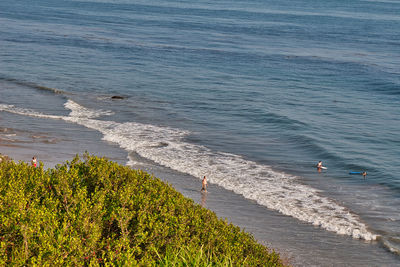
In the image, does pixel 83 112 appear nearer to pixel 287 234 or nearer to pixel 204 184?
pixel 204 184

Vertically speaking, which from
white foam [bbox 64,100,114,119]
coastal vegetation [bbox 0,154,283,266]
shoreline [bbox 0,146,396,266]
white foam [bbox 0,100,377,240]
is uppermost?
coastal vegetation [bbox 0,154,283,266]

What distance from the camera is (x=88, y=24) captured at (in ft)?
345

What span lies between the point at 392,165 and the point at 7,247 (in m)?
26.1

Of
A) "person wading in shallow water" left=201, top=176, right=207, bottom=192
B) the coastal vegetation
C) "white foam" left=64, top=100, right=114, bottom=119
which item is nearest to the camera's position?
the coastal vegetation

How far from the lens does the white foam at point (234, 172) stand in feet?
75.2

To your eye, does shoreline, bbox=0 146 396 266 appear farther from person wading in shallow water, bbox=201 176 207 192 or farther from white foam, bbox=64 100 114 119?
white foam, bbox=64 100 114 119

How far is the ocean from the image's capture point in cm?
2292

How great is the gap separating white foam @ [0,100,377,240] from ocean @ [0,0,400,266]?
0.28 feet

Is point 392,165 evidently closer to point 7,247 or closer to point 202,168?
point 202,168

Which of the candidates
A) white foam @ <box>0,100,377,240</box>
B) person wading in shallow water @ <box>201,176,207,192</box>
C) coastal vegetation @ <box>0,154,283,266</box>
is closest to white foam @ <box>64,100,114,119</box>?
white foam @ <box>0,100,377,240</box>

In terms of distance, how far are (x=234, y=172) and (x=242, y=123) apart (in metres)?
11.3

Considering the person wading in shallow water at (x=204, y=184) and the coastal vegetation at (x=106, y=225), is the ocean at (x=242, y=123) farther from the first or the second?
the coastal vegetation at (x=106, y=225)

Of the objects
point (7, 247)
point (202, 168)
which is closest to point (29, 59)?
point (202, 168)

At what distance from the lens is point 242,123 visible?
39.0 metres
